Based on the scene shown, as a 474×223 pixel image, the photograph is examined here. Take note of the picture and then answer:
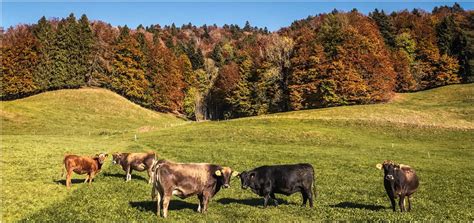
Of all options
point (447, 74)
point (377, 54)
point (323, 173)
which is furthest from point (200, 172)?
point (447, 74)

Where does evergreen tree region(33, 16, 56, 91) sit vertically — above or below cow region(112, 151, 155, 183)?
above

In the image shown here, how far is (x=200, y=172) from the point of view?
671 inches

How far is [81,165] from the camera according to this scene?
72.4 ft

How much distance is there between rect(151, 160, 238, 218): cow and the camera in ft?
52.5

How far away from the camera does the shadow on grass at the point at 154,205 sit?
17131 millimetres

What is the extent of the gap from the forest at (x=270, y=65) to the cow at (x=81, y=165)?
75.0 meters

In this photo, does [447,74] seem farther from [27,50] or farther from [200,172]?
[27,50]

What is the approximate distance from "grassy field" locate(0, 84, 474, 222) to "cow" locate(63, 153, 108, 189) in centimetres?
78

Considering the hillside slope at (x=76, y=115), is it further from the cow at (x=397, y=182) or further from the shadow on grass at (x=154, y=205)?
the cow at (x=397, y=182)

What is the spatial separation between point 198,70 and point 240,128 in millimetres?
80029

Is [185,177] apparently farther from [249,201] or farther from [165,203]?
[249,201]

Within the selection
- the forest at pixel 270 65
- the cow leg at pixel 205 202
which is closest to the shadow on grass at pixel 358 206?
the cow leg at pixel 205 202

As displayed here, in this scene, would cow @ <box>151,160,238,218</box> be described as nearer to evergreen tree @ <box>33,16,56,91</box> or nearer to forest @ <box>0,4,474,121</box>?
forest @ <box>0,4,474,121</box>

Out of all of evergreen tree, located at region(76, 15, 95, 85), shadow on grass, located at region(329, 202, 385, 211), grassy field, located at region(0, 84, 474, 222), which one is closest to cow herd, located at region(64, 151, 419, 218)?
grassy field, located at region(0, 84, 474, 222)
